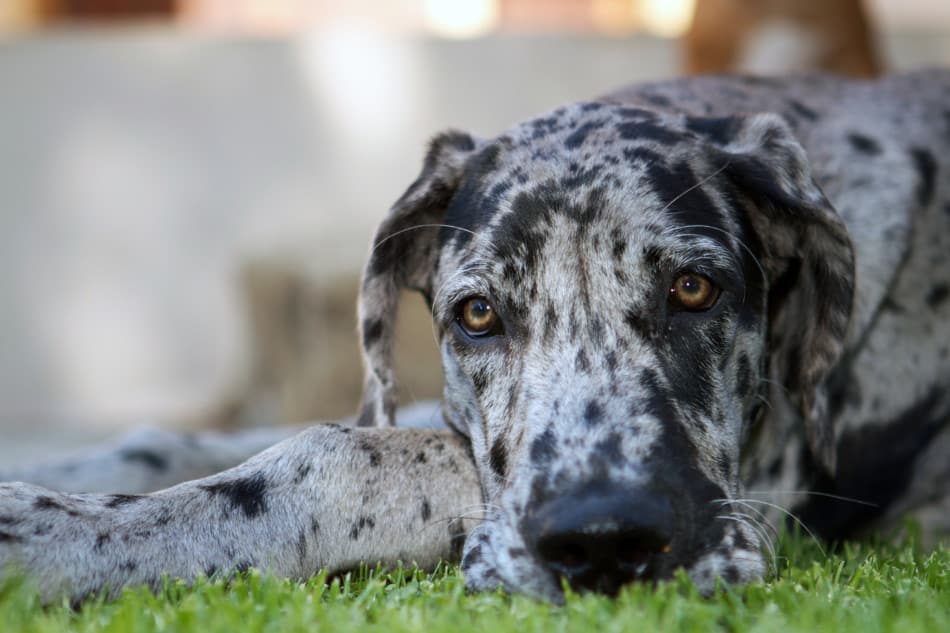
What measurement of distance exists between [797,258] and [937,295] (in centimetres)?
67

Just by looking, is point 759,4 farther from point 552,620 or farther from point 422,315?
point 552,620

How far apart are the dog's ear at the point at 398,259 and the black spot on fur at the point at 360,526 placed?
1.95ft

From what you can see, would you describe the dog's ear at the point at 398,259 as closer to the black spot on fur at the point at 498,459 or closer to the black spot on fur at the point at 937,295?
the black spot on fur at the point at 498,459

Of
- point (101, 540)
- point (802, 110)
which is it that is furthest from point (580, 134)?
point (101, 540)

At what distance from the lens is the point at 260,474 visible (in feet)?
9.59

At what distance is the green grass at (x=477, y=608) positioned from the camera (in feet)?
7.16

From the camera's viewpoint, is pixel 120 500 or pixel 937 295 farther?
pixel 937 295

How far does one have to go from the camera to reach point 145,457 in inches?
162

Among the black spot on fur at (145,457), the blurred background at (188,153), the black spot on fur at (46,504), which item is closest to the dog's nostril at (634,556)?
the black spot on fur at (46,504)

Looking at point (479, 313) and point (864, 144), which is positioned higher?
point (864, 144)

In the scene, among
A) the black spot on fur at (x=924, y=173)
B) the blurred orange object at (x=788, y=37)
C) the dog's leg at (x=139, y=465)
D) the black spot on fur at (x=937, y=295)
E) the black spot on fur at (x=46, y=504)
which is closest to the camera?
the black spot on fur at (x=46, y=504)

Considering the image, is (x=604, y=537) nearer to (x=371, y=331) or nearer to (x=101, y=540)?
(x=101, y=540)

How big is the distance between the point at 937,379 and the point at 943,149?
847 mm

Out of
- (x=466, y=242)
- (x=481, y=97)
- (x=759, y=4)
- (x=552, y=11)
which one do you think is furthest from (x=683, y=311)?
(x=552, y=11)
